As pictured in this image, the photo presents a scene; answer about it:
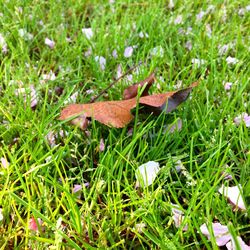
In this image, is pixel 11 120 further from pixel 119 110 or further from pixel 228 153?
pixel 228 153

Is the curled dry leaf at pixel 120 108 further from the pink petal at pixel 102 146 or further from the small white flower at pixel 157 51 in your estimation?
the small white flower at pixel 157 51

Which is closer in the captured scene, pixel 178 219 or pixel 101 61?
pixel 178 219

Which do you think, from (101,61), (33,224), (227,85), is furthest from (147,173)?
(101,61)

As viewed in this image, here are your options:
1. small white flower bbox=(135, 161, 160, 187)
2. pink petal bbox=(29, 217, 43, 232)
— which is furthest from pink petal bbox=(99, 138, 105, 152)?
pink petal bbox=(29, 217, 43, 232)

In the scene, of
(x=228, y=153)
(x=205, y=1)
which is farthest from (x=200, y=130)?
(x=205, y=1)

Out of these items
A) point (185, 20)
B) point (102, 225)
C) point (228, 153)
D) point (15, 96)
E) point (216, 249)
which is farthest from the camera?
point (185, 20)

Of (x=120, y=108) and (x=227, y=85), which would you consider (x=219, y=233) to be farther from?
(x=227, y=85)
